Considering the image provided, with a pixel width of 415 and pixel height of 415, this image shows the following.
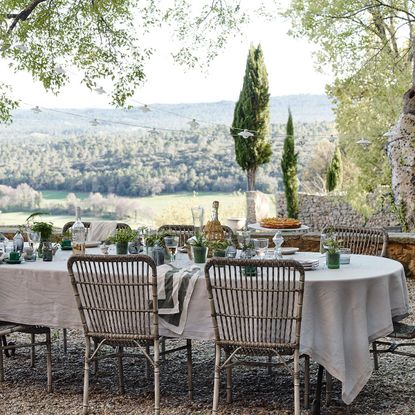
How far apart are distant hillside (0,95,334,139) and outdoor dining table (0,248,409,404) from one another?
12136mm

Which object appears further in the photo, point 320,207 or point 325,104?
point 325,104

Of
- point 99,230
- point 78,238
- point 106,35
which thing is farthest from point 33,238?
point 106,35

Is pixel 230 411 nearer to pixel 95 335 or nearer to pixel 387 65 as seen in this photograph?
pixel 95 335

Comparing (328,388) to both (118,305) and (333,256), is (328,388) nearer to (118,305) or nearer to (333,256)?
(333,256)

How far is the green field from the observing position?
711 inches

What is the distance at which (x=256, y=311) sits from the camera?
11.6 ft

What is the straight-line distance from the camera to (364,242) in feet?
15.8

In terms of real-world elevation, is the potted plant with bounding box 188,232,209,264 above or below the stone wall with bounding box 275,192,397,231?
above

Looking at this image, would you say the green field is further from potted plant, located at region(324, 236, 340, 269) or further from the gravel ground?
potted plant, located at region(324, 236, 340, 269)

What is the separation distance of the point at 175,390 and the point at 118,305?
70 centimetres

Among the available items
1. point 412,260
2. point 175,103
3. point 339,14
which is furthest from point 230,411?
point 175,103

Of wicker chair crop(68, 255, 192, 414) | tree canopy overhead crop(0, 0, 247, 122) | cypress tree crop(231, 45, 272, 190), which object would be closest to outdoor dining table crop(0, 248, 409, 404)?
wicker chair crop(68, 255, 192, 414)

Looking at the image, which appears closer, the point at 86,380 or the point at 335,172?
the point at 86,380

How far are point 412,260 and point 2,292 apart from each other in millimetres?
4234
